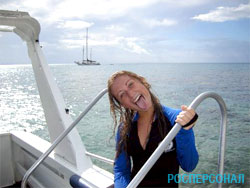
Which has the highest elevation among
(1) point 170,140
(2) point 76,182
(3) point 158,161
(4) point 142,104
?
(4) point 142,104

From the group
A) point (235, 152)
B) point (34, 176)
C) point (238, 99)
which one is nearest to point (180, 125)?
point (34, 176)

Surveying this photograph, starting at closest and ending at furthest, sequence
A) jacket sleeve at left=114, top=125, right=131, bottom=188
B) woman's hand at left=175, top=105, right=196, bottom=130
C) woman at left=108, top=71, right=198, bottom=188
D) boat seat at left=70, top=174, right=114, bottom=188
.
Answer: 1. woman's hand at left=175, top=105, right=196, bottom=130
2. woman at left=108, top=71, right=198, bottom=188
3. jacket sleeve at left=114, top=125, right=131, bottom=188
4. boat seat at left=70, top=174, right=114, bottom=188

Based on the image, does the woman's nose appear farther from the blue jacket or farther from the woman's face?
the blue jacket

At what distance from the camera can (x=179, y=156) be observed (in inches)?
38.6

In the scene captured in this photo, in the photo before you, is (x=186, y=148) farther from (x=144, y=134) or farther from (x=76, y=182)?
(x=76, y=182)

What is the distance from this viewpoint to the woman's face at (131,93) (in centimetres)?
102

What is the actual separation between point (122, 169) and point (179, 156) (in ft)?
1.05

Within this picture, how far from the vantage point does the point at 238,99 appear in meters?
16.5

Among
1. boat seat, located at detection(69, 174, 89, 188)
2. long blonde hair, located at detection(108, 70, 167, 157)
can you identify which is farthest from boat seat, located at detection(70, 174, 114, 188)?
long blonde hair, located at detection(108, 70, 167, 157)

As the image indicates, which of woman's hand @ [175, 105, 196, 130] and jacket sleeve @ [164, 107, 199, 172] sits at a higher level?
woman's hand @ [175, 105, 196, 130]

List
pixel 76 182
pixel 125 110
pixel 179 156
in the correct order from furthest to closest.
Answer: pixel 76 182 < pixel 125 110 < pixel 179 156

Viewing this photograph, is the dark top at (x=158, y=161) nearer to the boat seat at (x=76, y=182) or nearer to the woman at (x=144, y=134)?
the woman at (x=144, y=134)

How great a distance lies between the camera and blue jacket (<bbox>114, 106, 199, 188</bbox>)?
93cm

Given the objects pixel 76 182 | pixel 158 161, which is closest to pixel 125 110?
pixel 158 161
